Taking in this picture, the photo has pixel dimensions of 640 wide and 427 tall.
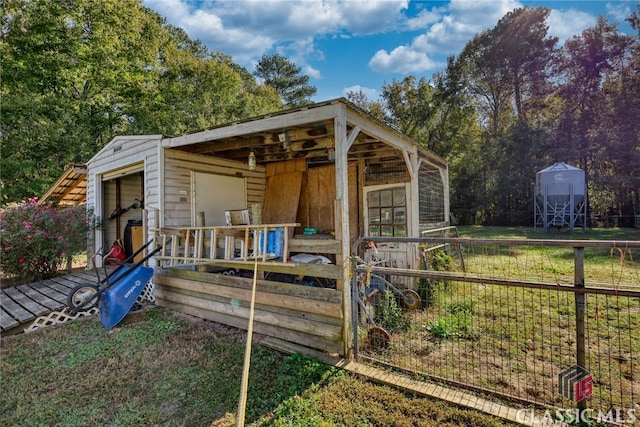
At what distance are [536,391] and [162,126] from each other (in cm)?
1596

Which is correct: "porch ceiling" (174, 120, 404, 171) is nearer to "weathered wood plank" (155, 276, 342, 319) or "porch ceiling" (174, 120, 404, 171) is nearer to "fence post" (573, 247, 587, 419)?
"weathered wood plank" (155, 276, 342, 319)

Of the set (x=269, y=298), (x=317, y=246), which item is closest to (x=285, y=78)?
(x=317, y=246)

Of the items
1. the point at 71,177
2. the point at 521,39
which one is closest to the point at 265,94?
the point at 71,177

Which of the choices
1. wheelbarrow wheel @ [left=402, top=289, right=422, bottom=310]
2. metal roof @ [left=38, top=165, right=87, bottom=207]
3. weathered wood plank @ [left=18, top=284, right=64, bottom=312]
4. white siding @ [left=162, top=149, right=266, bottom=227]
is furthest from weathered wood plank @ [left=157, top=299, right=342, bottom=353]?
metal roof @ [left=38, top=165, right=87, bottom=207]

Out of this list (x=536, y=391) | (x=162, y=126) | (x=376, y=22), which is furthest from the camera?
(x=162, y=126)

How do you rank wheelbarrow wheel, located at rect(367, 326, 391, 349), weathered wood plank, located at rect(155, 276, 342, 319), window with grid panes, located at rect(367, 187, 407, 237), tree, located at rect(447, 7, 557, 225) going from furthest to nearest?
1. tree, located at rect(447, 7, 557, 225)
2. window with grid panes, located at rect(367, 187, 407, 237)
3. wheelbarrow wheel, located at rect(367, 326, 391, 349)
4. weathered wood plank, located at rect(155, 276, 342, 319)

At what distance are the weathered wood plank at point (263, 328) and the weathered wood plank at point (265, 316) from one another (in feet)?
0.16

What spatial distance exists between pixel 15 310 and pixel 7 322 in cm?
45

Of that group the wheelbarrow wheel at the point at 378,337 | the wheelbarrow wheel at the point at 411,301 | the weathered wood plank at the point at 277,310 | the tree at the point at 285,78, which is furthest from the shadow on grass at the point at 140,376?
the tree at the point at 285,78

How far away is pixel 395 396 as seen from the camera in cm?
237

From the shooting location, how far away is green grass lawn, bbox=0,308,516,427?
215cm

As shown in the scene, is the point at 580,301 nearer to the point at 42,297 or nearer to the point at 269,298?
the point at 269,298

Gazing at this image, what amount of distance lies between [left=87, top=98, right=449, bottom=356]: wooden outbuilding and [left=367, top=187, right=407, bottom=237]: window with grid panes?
21 millimetres

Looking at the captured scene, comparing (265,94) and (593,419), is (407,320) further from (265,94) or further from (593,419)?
(265,94)
